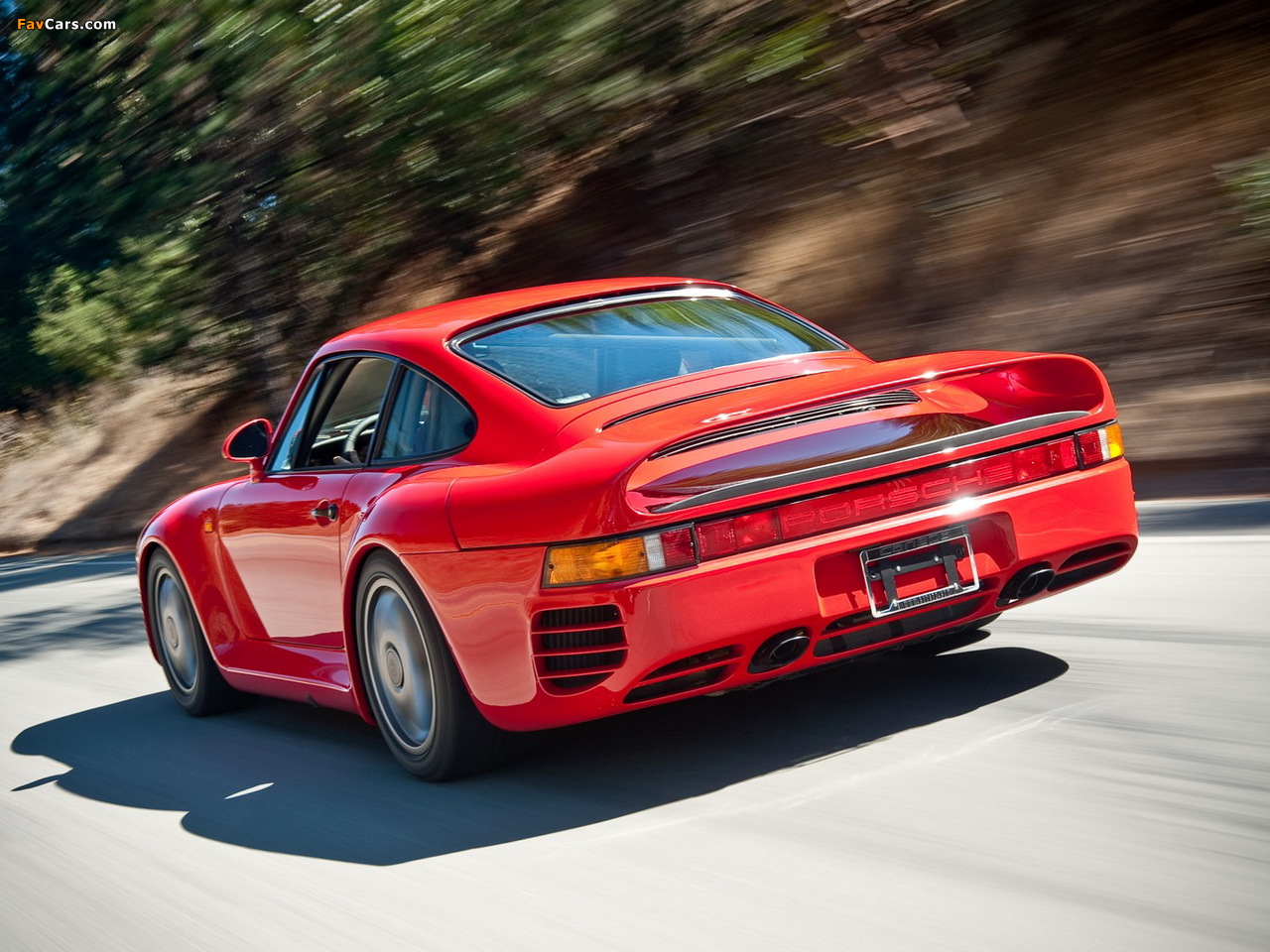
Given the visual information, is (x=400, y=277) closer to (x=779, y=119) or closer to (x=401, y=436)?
(x=779, y=119)

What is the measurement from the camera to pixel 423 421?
4.51 metres

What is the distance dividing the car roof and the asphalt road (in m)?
1.29

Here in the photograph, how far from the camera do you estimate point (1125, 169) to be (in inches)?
470

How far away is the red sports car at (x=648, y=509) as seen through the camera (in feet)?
11.9

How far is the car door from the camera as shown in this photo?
4762 millimetres

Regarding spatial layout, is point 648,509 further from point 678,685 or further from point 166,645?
point 166,645

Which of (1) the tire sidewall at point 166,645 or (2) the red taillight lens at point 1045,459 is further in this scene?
(1) the tire sidewall at point 166,645

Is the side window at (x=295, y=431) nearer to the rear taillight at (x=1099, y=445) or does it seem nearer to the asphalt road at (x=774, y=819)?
the asphalt road at (x=774, y=819)

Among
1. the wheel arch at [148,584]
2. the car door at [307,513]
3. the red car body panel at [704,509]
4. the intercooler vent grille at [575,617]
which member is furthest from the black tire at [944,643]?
the wheel arch at [148,584]

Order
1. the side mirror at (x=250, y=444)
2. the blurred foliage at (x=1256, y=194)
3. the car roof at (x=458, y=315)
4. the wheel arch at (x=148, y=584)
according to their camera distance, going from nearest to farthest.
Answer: the car roof at (x=458, y=315)
the side mirror at (x=250, y=444)
the wheel arch at (x=148, y=584)
the blurred foliage at (x=1256, y=194)

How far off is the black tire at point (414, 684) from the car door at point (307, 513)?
9.0 inches

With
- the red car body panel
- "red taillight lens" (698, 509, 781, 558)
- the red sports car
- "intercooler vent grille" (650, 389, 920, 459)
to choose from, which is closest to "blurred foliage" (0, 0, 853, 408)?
the red sports car

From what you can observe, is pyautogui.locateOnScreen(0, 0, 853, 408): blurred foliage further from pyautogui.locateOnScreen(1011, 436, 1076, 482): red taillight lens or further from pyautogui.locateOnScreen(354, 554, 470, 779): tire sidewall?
pyautogui.locateOnScreen(354, 554, 470, 779): tire sidewall

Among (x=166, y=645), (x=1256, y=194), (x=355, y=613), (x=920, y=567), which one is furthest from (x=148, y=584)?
(x=1256, y=194)
